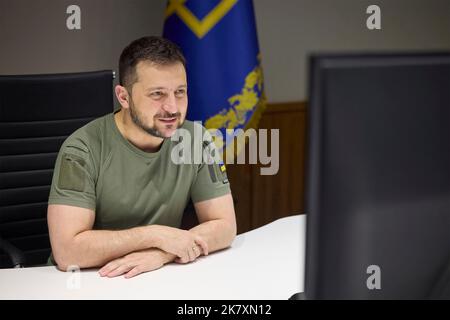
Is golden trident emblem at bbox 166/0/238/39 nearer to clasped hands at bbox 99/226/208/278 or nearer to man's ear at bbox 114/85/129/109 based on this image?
man's ear at bbox 114/85/129/109

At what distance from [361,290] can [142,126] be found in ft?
3.38

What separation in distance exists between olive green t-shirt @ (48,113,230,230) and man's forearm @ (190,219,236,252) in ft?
0.48

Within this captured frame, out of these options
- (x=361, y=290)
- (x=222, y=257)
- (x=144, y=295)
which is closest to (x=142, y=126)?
(x=222, y=257)

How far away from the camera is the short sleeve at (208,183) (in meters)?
1.83

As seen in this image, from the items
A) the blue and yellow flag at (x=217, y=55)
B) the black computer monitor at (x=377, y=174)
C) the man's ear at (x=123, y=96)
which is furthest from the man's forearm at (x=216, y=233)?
the blue and yellow flag at (x=217, y=55)

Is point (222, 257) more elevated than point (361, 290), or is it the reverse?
point (361, 290)

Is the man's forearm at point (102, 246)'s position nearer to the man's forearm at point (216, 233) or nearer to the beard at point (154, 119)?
the man's forearm at point (216, 233)

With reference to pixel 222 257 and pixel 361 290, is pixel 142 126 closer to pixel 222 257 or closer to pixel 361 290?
pixel 222 257

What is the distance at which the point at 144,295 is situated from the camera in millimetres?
1352

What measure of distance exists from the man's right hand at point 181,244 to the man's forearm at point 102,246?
2 cm

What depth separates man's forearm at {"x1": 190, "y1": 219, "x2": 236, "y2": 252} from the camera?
1.63 m
